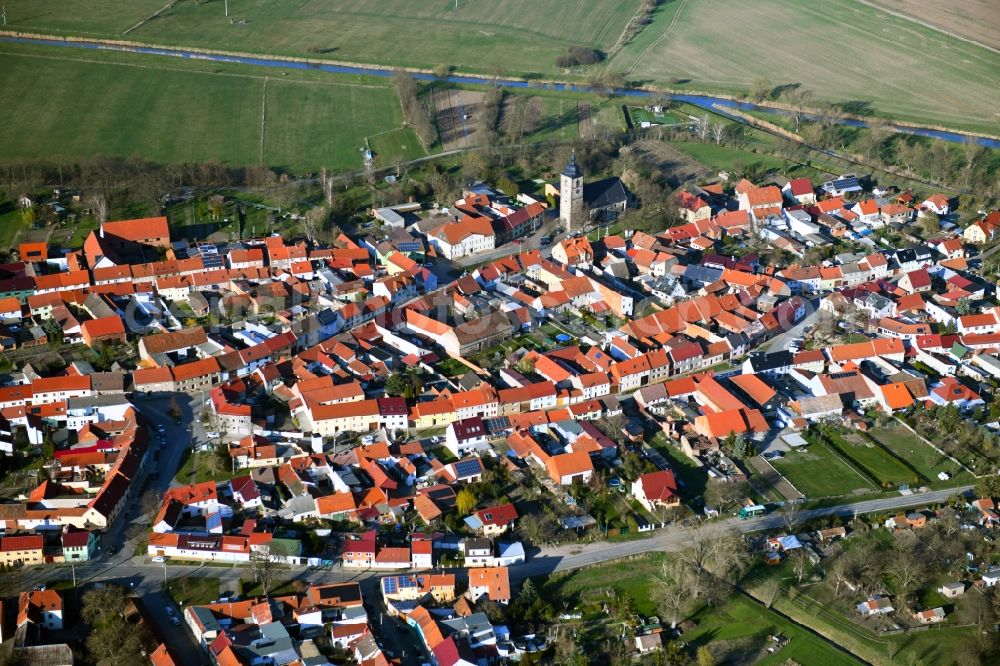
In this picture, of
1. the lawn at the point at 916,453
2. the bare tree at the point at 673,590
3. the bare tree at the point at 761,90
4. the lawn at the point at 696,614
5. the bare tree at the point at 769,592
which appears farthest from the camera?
the bare tree at the point at 761,90

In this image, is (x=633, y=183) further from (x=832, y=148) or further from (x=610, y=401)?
(x=610, y=401)

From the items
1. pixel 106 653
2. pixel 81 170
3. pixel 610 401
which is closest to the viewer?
pixel 106 653

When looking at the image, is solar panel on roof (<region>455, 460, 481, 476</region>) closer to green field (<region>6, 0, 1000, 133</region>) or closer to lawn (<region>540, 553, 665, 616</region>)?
lawn (<region>540, 553, 665, 616</region>)

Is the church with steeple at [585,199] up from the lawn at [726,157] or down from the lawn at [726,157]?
down

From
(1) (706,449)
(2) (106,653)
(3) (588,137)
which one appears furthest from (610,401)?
(3) (588,137)

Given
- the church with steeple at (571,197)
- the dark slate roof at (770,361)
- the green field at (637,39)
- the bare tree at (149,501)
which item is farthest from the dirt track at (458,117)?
the bare tree at (149,501)

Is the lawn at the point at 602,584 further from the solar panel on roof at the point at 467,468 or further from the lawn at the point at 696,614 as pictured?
the solar panel on roof at the point at 467,468
